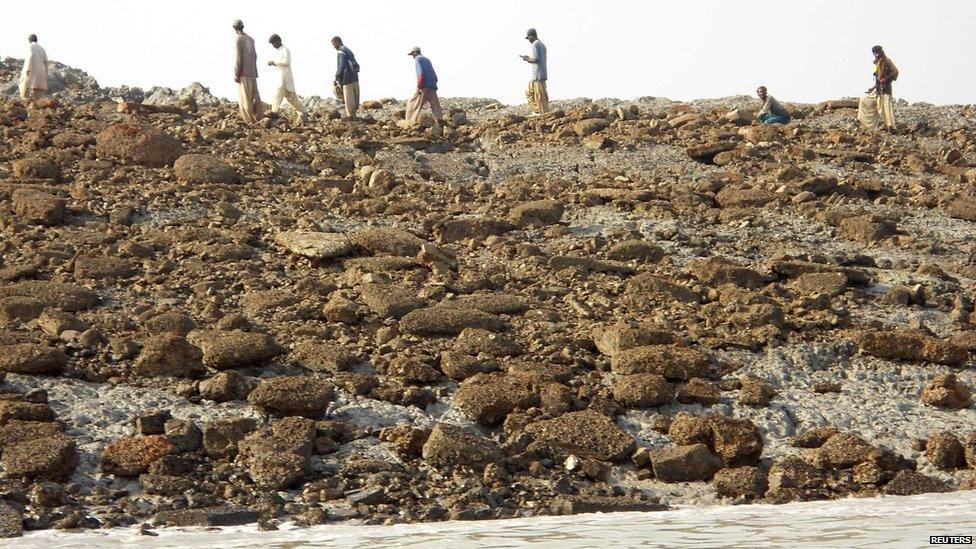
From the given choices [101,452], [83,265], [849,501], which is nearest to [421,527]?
[101,452]

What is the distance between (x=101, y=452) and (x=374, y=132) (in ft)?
26.6

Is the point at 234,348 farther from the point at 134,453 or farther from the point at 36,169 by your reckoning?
the point at 36,169

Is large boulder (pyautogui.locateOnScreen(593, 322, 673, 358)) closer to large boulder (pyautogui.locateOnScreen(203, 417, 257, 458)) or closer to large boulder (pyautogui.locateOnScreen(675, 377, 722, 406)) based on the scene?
large boulder (pyautogui.locateOnScreen(675, 377, 722, 406))

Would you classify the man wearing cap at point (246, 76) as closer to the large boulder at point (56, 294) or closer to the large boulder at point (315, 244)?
the large boulder at point (315, 244)

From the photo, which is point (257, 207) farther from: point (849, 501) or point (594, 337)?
point (849, 501)

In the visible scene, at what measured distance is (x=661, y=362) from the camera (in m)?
7.87

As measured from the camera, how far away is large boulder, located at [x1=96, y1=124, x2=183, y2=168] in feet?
38.8

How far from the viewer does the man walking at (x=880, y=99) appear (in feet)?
50.8

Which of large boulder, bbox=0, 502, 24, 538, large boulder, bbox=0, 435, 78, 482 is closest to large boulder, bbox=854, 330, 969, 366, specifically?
large boulder, bbox=0, 435, 78, 482

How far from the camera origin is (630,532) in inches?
228

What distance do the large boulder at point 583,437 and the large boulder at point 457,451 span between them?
0.31 meters

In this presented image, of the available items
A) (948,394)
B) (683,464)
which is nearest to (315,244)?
(683,464)

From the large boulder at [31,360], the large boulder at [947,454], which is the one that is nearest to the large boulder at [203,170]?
the large boulder at [31,360]

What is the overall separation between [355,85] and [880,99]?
6.62 m
